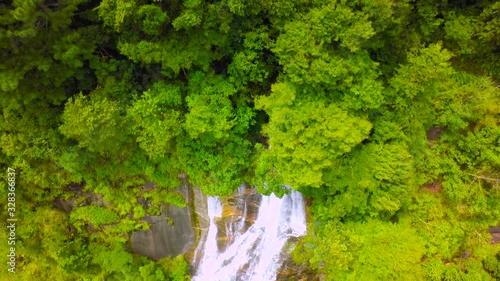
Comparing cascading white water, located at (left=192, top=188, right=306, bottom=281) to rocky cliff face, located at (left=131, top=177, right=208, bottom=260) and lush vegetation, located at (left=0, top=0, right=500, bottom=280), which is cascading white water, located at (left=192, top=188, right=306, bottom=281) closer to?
rocky cliff face, located at (left=131, top=177, right=208, bottom=260)

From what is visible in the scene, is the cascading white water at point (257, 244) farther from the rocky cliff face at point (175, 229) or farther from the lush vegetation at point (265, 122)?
the lush vegetation at point (265, 122)

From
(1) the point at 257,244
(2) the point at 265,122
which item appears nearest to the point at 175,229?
(1) the point at 257,244

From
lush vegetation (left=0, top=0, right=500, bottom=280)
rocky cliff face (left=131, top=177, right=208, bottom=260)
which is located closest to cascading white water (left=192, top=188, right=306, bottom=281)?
rocky cliff face (left=131, top=177, right=208, bottom=260)

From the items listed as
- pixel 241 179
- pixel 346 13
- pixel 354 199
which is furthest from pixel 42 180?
pixel 346 13

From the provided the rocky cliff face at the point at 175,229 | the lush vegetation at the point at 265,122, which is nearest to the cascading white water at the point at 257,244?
the rocky cliff face at the point at 175,229

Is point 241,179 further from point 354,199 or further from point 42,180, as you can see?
point 42,180

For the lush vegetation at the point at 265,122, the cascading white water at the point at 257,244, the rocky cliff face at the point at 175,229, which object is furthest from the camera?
the cascading white water at the point at 257,244

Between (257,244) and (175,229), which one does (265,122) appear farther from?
(175,229)
